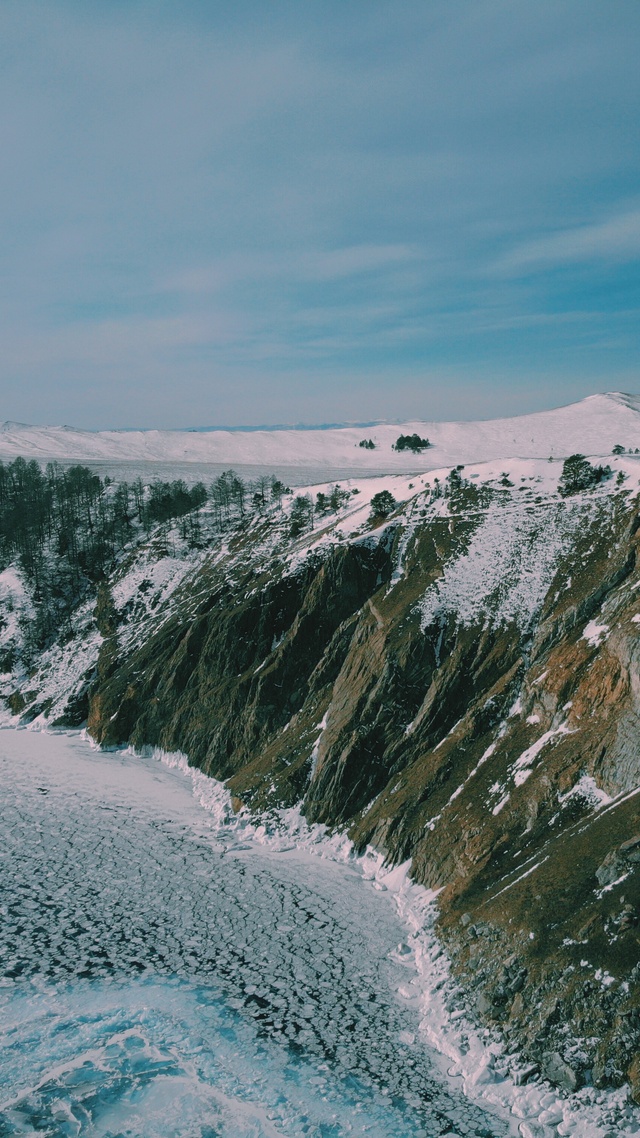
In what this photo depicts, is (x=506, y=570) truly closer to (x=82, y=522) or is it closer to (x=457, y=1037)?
(x=457, y=1037)

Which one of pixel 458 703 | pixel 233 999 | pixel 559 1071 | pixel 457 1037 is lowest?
pixel 233 999

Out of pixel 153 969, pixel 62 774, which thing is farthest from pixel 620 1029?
pixel 62 774

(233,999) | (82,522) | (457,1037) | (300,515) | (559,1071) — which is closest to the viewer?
(559,1071)

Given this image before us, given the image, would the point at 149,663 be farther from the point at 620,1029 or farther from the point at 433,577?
the point at 620,1029

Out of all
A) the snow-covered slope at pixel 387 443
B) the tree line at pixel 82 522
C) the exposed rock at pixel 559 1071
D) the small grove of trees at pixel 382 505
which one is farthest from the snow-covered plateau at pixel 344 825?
the snow-covered slope at pixel 387 443

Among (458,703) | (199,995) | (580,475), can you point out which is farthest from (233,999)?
(580,475)

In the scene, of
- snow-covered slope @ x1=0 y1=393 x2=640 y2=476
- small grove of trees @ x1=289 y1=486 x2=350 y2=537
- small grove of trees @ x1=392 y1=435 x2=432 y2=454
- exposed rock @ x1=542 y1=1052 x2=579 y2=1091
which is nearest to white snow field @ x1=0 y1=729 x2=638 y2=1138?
exposed rock @ x1=542 y1=1052 x2=579 y2=1091

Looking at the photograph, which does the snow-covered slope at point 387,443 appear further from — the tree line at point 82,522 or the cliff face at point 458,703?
the cliff face at point 458,703

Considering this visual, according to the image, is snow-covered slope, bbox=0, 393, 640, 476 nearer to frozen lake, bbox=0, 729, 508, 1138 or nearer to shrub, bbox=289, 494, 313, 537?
shrub, bbox=289, 494, 313, 537
